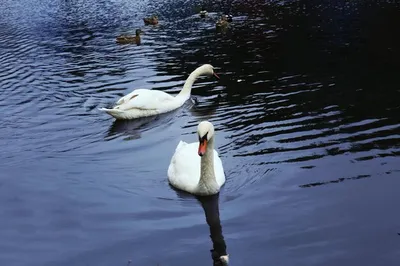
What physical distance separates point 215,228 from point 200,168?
1394mm

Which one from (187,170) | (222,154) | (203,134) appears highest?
(203,134)

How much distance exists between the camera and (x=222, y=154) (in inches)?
468

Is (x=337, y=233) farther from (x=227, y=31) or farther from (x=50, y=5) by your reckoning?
(x=50, y=5)

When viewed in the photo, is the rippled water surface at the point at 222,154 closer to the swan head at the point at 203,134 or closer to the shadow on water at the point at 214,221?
the shadow on water at the point at 214,221

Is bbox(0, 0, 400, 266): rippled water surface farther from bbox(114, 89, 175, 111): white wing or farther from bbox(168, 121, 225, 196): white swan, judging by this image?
bbox(114, 89, 175, 111): white wing

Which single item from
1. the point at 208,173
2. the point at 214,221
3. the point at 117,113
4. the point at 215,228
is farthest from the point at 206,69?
the point at 215,228

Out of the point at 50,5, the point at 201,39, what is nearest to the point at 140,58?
the point at 201,39

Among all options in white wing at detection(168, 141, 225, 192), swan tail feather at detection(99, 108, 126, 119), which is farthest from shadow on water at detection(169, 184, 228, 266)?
swan tail feather at detection(99, 108, 126, 119)

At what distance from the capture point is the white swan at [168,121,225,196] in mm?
9500

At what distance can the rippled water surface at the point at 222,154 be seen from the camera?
8344 mm

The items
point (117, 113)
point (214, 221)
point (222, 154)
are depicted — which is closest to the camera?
point (214, 221)

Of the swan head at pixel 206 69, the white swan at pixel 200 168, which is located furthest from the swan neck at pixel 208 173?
the swan head at pixel 206 69

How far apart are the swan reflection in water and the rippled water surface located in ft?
0.35

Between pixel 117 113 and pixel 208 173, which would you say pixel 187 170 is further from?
pixel 117 113
